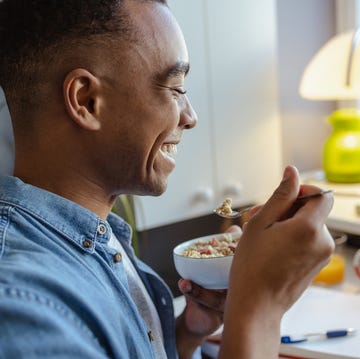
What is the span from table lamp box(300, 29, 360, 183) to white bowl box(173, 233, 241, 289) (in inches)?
35.2

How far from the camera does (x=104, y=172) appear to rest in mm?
717

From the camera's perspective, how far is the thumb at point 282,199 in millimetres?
649

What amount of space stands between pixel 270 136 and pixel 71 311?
1.13 m

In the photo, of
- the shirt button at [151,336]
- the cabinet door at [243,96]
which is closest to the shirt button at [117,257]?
the shirt button at [151,336]

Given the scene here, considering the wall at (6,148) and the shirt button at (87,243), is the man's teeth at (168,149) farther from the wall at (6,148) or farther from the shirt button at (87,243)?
the wall at (6,148)

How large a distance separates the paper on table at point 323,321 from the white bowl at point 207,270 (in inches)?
7.3

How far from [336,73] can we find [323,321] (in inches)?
32.7

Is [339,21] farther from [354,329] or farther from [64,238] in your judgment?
[64,238]

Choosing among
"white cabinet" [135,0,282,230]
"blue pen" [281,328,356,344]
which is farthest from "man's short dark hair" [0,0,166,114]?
"white cabinet" [135,0,282,230]

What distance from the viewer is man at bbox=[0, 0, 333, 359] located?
61cm

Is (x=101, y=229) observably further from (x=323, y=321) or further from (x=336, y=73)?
(x=336, y=73)

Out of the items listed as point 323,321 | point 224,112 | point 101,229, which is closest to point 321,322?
point 323,321

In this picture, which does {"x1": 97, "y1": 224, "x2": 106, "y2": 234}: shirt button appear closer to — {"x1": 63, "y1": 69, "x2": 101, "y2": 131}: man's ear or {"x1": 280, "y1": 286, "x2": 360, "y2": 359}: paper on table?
{"x1": 63, "y1": 69, "x2": 101, "y2": 131}: man's ear

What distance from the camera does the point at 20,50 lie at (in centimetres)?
69
